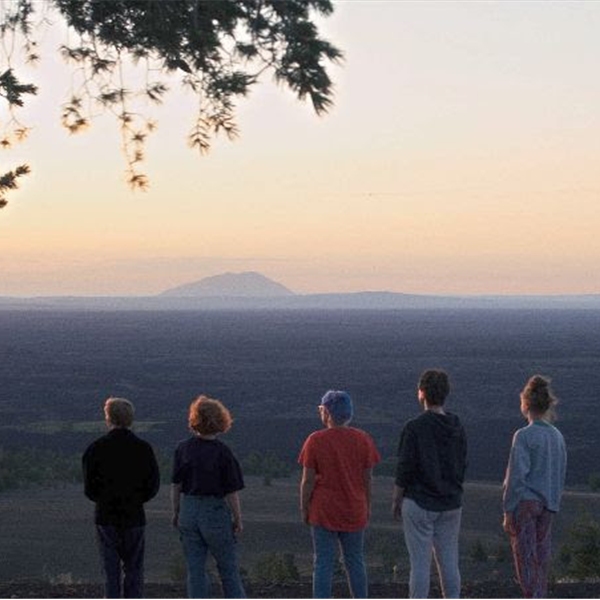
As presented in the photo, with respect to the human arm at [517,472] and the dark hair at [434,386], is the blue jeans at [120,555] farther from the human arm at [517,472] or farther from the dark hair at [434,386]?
the human arm at [517,472]

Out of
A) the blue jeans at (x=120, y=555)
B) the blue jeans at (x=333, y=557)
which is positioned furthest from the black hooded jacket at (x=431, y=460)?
the blue jeans at (x=120, y=555)

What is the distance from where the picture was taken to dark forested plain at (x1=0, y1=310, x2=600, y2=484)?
186 feet

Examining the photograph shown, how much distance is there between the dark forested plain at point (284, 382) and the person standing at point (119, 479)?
36.8 meters

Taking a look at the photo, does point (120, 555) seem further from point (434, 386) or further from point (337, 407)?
point (434, 386)

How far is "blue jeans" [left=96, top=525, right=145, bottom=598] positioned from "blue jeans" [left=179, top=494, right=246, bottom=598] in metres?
0.26

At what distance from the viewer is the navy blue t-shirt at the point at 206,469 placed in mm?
6301

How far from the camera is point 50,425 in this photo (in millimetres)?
62000

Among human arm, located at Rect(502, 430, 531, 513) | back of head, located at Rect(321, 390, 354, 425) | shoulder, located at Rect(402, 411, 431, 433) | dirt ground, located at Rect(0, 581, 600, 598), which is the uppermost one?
back of head, located at Rect(321, 390, 354, 425)

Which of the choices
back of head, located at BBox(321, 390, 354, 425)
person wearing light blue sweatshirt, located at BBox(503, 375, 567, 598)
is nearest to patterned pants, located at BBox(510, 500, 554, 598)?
person wearing light blue sweatshirt, located at BBox(503, 375, 567, 598)

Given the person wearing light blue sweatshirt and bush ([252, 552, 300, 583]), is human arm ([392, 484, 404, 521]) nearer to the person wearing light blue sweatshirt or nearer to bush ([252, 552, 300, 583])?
the person wearing light blue sweatshirt

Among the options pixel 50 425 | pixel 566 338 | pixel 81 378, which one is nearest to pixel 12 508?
pixel 50 425

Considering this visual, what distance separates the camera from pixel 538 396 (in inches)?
252

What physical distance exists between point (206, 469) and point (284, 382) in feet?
269

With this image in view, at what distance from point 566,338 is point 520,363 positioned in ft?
160
